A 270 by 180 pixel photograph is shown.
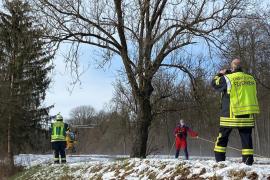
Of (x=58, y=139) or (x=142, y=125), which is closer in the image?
(x=142, y=125)

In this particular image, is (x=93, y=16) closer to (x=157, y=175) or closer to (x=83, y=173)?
(x=83, y=173)

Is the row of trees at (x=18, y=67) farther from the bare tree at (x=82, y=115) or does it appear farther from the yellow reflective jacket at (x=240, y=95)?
the bare tree at (x=82, y=115)

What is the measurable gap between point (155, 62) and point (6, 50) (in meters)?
11.2

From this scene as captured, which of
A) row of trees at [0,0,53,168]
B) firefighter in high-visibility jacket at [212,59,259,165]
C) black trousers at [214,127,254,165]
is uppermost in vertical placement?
row of trees at [0,0,53,168]

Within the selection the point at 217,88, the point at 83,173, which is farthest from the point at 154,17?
the point at 217,88

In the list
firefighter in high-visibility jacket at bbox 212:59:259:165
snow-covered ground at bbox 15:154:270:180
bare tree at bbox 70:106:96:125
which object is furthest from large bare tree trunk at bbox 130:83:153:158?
bare tree at bbox 70:106:96:125

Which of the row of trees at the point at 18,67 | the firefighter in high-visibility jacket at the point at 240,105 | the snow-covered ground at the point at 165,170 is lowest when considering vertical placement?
the snow-covered ground at the point at 165,170

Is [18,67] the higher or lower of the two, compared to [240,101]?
higher

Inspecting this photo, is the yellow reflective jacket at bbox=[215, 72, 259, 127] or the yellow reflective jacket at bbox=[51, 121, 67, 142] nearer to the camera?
the yellow reflective jacket at bbox=[215, 72, 259, 127]

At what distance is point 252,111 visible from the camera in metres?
9.92

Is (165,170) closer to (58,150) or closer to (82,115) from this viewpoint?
(58,150)

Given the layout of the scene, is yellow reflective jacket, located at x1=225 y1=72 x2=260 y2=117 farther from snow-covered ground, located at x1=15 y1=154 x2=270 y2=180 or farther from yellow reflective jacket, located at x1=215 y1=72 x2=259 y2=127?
snow-covered ground, located at x1=15 y1=154 x2=270 y2=180

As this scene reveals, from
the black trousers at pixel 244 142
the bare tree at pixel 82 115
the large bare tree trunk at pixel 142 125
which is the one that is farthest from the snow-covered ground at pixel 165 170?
the bare tree at pixel 82 115

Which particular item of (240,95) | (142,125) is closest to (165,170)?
(240,95)
